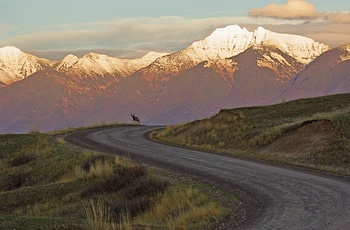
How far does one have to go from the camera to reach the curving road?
44.4ft

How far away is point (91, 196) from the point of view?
2128 centimetres

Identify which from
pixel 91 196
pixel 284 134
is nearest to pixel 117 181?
pixel 91 196

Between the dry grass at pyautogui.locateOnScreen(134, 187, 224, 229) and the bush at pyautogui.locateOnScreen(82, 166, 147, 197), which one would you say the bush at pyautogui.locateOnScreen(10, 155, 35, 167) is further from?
the dry grass at pyautogui.locateOnScreen(134, 187, 224, 229)

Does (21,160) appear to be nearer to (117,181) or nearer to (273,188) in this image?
(117,181)

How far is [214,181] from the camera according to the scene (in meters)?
21.3

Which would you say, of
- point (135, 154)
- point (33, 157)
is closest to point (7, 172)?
point (33, 157)

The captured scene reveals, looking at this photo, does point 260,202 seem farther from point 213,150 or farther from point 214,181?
point 213,150

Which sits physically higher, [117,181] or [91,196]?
[117,181]

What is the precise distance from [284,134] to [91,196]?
54.6ft

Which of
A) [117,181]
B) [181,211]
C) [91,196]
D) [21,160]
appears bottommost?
[21,160]

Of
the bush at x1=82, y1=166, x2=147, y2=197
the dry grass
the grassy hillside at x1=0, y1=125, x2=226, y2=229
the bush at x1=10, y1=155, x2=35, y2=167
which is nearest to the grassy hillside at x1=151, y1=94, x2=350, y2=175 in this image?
the bush at x1=82, y1=166, x2=147, y2=197

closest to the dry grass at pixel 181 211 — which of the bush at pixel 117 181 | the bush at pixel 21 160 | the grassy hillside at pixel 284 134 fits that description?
the bush at pixel 117 181

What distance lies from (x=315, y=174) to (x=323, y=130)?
922 centimetres

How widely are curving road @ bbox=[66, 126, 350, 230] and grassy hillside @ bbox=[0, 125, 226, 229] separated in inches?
63.8
